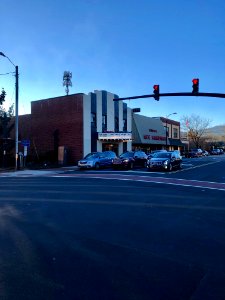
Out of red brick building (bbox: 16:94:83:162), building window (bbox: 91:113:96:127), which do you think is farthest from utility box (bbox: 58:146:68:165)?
building window (bbox: 91:113:96:127)

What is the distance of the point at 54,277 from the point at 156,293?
1444 mm

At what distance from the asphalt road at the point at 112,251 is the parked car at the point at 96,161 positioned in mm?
20026

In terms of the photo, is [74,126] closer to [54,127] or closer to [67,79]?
[54,127]

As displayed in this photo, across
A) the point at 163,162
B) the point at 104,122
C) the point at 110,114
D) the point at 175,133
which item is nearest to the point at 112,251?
the point at 163,162

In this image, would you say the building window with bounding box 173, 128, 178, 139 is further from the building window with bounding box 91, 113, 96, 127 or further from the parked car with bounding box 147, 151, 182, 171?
the parked car with bounding box 147, 151, 182, 171

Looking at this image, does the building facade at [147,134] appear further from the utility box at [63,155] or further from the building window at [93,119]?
the utility box at [63,155]

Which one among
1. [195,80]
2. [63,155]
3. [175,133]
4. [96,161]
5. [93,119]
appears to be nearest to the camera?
[195,80]

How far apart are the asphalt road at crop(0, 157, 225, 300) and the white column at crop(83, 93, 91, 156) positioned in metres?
27.0

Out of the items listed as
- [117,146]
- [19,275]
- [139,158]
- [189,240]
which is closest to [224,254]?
[189,240]

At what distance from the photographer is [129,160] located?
30250 millimetres

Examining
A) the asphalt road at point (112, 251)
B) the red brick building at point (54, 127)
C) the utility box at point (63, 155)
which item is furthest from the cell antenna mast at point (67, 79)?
the asphalt road at point (112, 251)

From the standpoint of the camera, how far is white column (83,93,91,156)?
1471 inches

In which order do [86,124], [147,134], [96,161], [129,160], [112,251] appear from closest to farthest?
[112,251] → [129,160] → [96,161] → [86,124] → [147,134]

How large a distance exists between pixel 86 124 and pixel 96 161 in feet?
25.3
